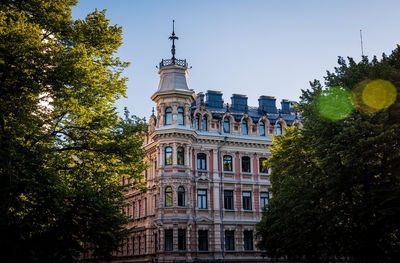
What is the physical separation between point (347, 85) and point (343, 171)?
5336 mm

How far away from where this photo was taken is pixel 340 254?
2339 cm

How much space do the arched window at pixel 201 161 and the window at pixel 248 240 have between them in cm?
743

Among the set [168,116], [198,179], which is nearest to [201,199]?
[198,179]

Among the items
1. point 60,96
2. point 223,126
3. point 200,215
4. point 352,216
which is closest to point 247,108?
point 223,126

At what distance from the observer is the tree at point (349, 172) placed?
66.8 feet

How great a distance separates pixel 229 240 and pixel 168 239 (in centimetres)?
638

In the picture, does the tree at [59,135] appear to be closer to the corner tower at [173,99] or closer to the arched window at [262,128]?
the corner tower at [173,99]

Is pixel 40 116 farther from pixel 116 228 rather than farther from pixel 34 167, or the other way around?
pixel 116 228

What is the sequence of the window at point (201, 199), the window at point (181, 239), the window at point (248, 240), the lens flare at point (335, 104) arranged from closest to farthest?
the lens flare at point (335, 104) < the window at point (181, 239) < the window at point (201, 199) < the window at point (248, 240)

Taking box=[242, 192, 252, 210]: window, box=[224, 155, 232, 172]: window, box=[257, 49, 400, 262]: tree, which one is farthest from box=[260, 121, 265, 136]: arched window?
box=[257, 49, 400, 262]: tree

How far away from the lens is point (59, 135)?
66.6 ft

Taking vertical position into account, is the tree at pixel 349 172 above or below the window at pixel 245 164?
below

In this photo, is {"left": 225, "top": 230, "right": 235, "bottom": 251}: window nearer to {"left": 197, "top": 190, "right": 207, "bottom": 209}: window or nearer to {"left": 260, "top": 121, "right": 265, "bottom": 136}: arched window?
{"left": 197, "top": 190, "right": 207, "bottom": 209}: window

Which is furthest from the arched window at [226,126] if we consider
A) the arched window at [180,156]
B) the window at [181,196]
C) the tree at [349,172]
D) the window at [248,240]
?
the tree at [349,172]
